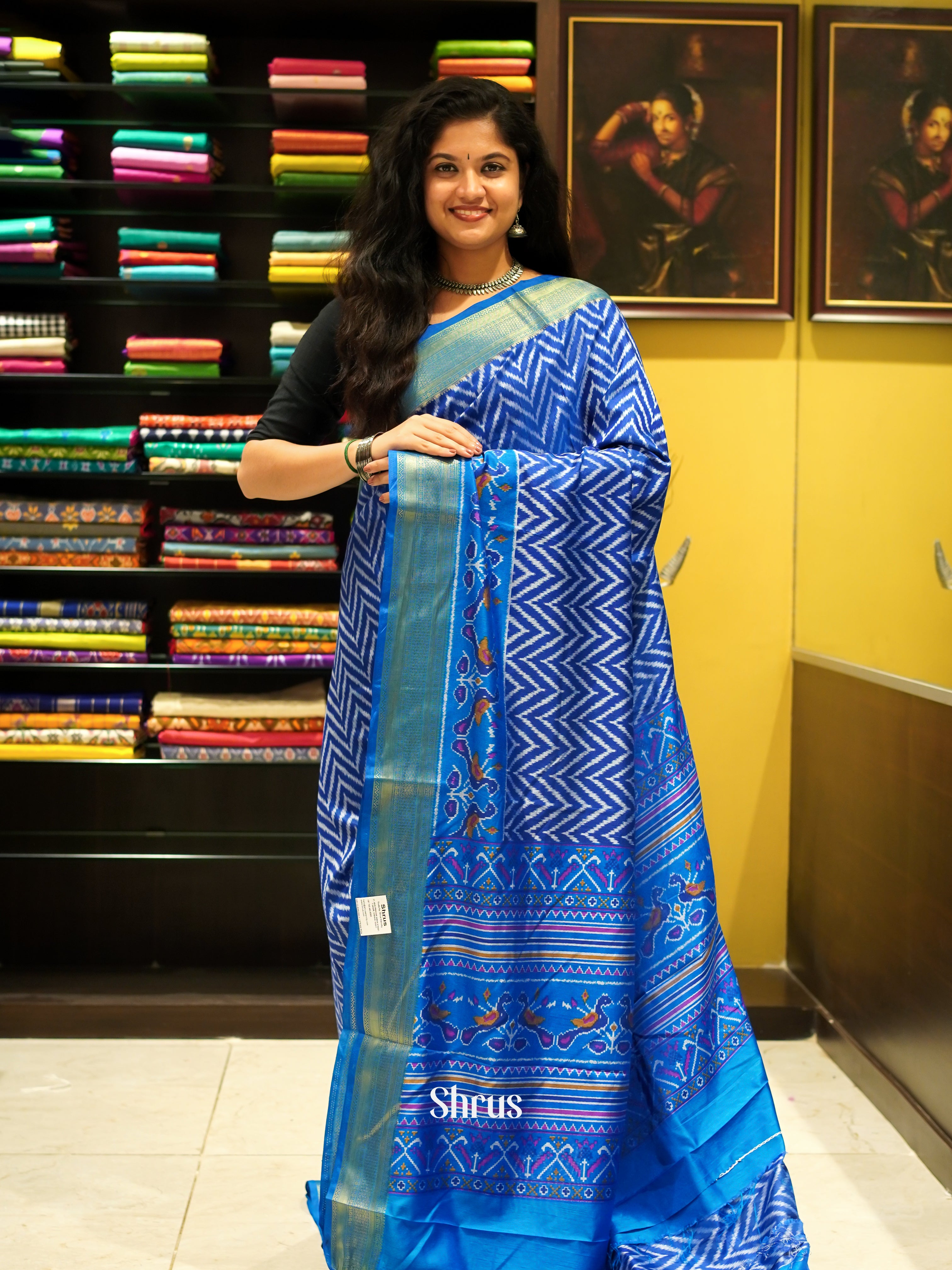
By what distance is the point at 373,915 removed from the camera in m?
1.64

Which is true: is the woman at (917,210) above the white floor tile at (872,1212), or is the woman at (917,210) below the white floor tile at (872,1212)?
above

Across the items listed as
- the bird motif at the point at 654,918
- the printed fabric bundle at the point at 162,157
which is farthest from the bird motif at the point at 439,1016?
the printed fabric bundle at the point at 162,157

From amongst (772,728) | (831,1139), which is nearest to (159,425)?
(772,728)

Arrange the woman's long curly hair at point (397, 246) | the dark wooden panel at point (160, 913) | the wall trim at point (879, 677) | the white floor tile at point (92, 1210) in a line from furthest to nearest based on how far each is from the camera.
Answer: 1. the dark wooden panel at point (160, 913)
2. the wall trim at point (879, 677)
3. the white floor tile at point (92, 1210)
4. the woman's long curly hair at point (397, 246)

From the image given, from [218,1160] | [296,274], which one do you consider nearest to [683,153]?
[296,274]

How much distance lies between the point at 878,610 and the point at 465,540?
120cm

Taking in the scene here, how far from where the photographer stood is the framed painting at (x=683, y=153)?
291 cm

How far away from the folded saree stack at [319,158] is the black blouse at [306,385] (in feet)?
3.85

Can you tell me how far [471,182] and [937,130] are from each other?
1399 mm

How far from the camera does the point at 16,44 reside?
2.79 m

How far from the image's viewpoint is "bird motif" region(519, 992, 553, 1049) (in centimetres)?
164

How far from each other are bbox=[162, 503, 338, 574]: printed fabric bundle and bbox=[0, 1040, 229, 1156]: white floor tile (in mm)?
877

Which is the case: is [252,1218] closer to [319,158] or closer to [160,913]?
[160,913]

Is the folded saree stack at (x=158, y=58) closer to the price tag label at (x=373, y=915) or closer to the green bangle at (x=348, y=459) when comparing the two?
the green bangle at (x=348, y=459)
